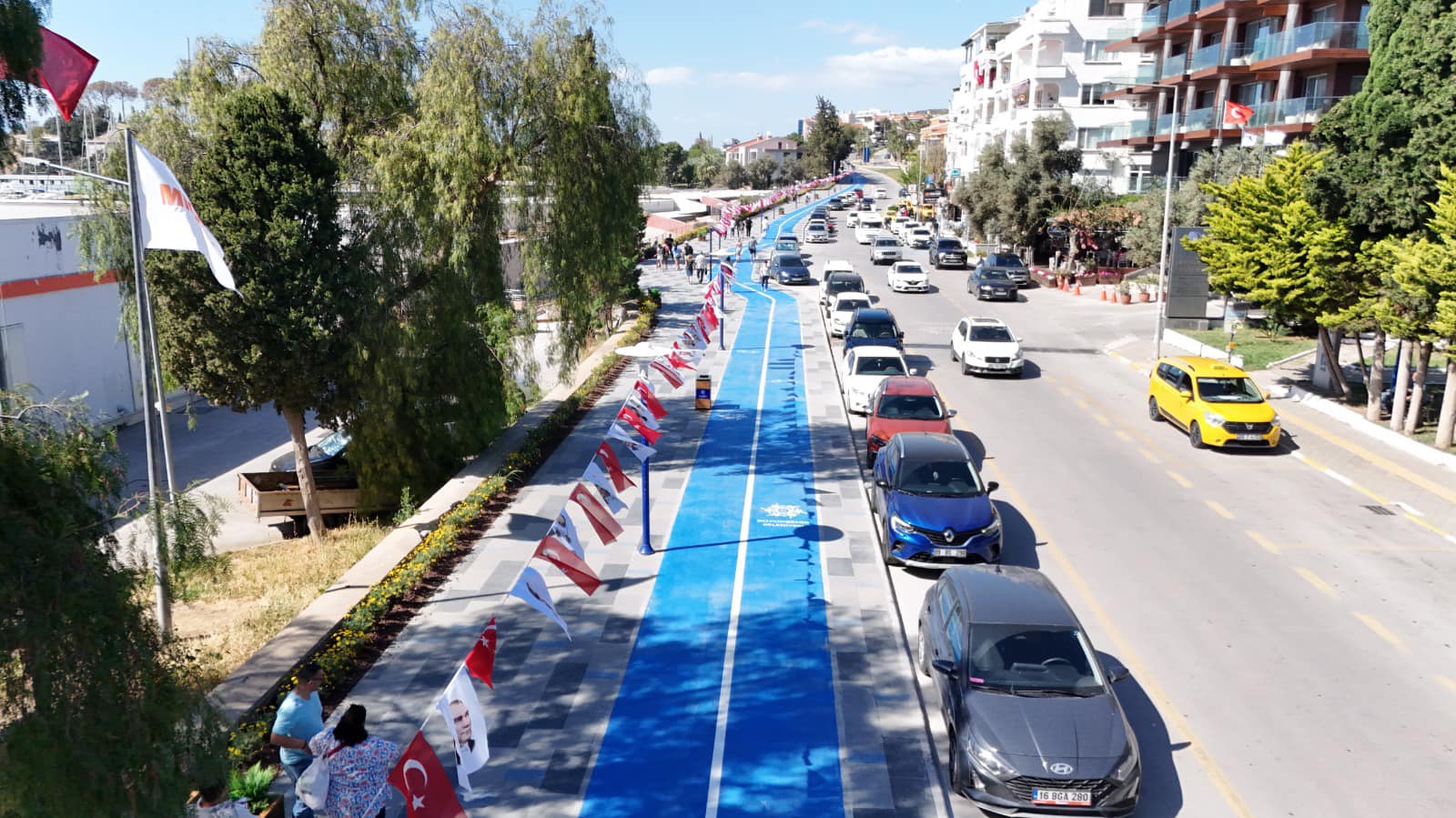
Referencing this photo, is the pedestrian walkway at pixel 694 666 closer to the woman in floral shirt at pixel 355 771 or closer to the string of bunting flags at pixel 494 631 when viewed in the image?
the string of bunting flags at pixel 494 631

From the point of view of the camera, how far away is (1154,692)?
1120 centimetres

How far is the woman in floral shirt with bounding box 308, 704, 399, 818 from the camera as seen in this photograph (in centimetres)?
769

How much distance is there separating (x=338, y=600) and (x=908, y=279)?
37.5 metres

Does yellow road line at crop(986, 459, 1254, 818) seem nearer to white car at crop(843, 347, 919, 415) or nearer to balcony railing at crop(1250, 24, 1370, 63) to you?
white car at crop(843, 347, 919, 415)

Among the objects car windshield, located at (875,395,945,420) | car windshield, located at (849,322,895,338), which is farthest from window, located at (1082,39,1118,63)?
car windshield, located at (875,395,945,420)

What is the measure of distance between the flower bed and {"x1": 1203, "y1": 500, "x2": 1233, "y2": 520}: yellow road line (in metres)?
12.4

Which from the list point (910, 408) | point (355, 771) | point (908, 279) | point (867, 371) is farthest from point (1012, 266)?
point (355, 771)

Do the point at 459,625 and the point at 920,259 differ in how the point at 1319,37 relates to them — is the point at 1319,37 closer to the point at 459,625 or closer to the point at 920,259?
the point at 920,259

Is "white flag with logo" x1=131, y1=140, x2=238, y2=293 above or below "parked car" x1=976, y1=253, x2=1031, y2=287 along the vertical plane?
above

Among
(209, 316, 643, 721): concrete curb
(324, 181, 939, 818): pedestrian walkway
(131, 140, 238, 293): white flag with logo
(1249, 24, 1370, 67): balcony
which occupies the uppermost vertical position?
(1249, 24, 1370, 67): balcony

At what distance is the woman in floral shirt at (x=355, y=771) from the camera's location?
769 cm

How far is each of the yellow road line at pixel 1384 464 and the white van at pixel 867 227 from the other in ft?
168

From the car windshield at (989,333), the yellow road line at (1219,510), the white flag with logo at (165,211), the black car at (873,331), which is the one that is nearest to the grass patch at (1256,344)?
the car windshield at (989,333)

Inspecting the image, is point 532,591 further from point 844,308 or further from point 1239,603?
point 844,308
